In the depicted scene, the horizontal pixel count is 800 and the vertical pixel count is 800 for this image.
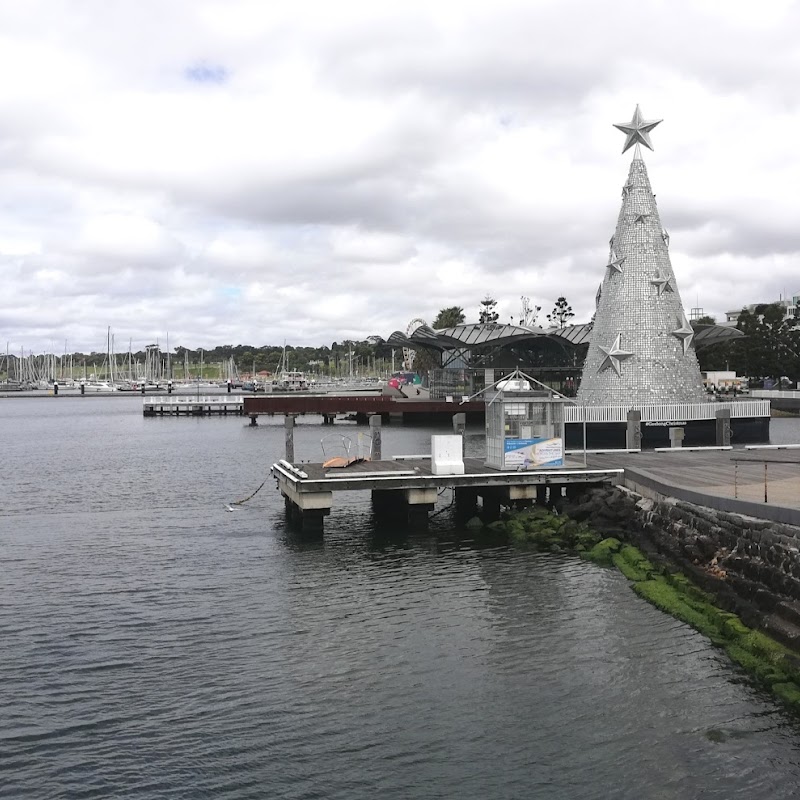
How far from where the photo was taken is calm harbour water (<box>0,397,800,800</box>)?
12805mm

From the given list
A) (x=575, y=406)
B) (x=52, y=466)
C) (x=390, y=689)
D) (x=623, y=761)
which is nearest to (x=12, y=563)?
(x=390, y=689)

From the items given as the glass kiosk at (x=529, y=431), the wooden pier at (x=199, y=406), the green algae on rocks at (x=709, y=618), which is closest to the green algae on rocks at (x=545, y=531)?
the green algae on rocks at (x=709, y=618)

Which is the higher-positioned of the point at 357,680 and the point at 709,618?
the point at 709,618

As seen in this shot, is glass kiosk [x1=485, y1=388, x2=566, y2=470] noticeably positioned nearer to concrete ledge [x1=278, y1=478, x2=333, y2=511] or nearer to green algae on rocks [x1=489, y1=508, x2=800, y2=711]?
green algae on rocks [x1=489, y1=508, x2=800, y2=711]

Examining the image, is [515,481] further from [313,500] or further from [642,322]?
[642,322]

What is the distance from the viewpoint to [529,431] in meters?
31.2

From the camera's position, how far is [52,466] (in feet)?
182

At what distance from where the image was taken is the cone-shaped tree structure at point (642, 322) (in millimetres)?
43344

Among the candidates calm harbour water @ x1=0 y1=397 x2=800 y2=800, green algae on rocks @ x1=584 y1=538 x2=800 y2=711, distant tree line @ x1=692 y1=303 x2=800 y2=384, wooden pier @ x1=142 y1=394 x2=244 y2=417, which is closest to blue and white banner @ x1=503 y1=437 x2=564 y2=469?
calm harbour water @ x1=0 y1=397 x2=800 y2=800

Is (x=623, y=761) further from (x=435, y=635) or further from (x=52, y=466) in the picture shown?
(x=52, y=466)

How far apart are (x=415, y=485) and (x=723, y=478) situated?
10.2m

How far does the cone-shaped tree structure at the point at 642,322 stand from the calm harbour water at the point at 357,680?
59.5ft

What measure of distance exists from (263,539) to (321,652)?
1245 cm

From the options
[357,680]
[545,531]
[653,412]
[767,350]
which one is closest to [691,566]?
[545,531]
